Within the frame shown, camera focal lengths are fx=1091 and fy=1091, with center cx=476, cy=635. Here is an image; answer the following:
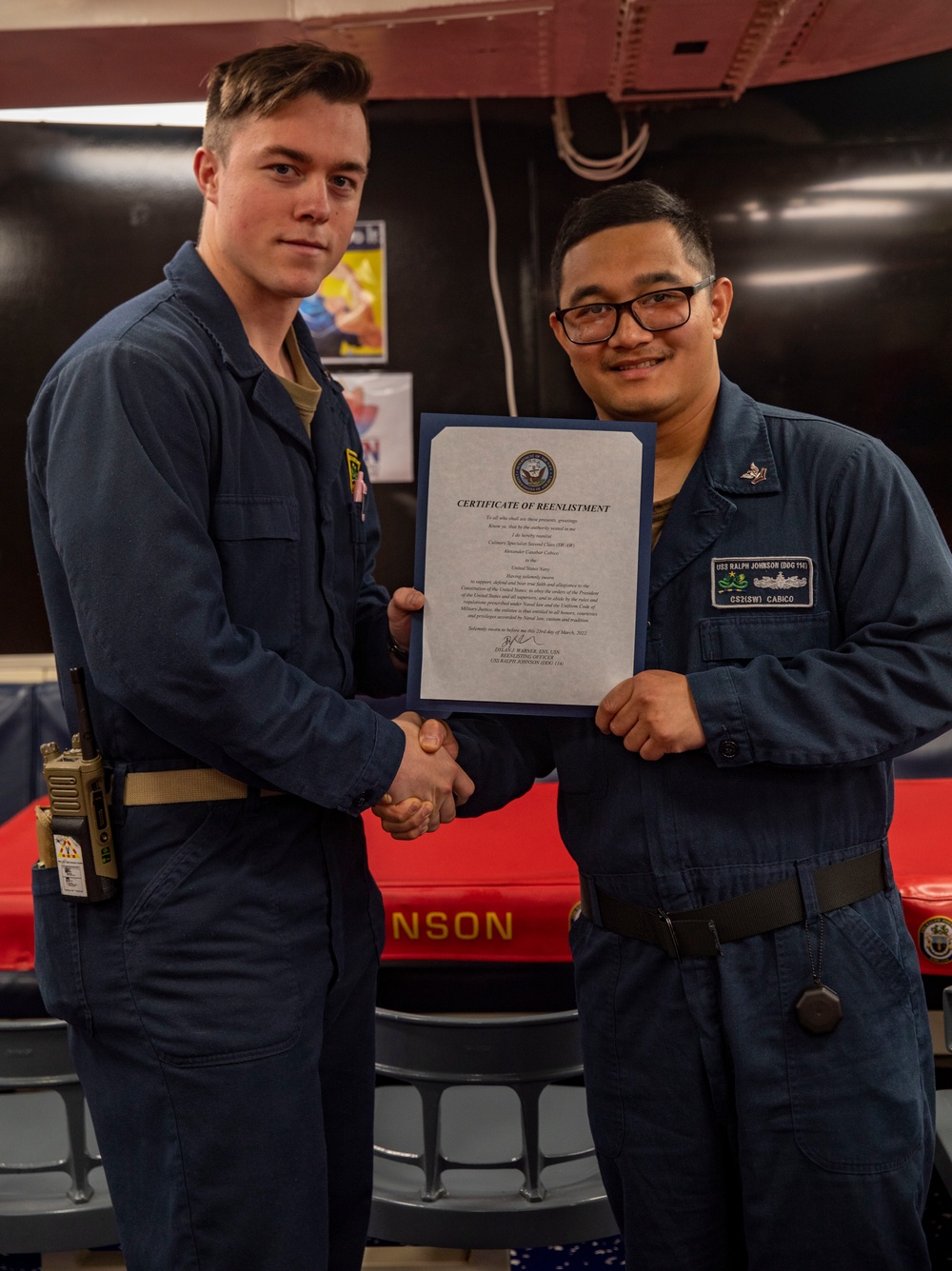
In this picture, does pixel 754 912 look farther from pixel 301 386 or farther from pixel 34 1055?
pixel 34 1055

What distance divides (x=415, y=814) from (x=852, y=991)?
2.08 ft

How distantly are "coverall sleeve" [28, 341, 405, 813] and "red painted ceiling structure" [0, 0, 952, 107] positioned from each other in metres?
1.90

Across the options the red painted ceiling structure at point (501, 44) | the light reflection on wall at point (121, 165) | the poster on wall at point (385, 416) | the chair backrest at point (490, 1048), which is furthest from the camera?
the poster on wall at point (385, 416)

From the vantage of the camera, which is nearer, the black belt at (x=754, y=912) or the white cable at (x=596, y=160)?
the black belt at (x=754, y=912)

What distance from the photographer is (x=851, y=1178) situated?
1.38 metres

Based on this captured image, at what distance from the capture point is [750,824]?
1442 millimetres

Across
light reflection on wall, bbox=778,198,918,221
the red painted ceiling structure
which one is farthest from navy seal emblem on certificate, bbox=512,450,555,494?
light reflection on wall, bbox=778,198,918,221

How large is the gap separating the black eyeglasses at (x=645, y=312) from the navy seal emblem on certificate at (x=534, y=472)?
196mm

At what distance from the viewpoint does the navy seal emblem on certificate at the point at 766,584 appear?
147 centimetres

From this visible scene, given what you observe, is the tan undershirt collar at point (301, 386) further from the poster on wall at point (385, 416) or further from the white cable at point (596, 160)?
the white cable at point (596, 160)

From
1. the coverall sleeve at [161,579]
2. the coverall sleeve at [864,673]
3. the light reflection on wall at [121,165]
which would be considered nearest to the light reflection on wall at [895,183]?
the light reflection on wall at [121,165]

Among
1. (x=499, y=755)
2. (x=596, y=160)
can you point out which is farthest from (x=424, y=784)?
(x=596, y=160)

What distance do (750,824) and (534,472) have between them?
1.81 feet

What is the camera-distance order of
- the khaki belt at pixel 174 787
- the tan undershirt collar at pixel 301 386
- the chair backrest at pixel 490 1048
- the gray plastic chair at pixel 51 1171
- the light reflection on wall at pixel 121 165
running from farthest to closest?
1. the light reflection on wall at pixel 121 165
2. the gray plastic chair at pixel 51 1171
3. the chair backrest at pixel 490 1048
4. the tan undershirt collar at pixel 301 386
5. the khaki belt at pixel 174 787
